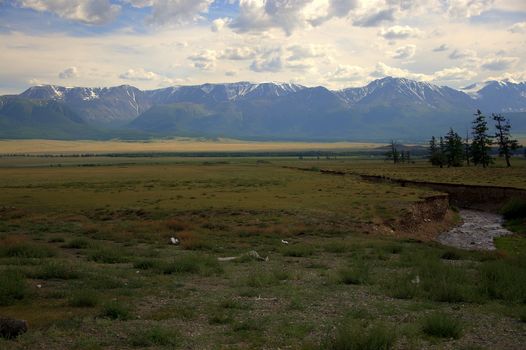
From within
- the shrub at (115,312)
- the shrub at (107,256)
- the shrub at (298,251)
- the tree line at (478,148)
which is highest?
the tree line at (478,148)

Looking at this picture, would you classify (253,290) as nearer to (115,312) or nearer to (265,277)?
(265,277)

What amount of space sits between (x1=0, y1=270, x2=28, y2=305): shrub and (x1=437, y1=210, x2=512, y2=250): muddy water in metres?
27.6

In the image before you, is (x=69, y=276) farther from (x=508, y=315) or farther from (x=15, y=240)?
(x=508, y=315)

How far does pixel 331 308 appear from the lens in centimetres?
1553

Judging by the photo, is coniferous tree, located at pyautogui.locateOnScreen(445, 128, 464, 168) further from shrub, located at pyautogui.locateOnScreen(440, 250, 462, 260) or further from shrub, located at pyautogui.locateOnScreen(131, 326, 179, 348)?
shrub, located at pyautogui.locateOnScreen(131, 326, 179, 348)

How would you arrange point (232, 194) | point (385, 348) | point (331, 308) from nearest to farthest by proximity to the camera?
1. point (385, 348)
2. point (331, 308)
3. point (232, 194)

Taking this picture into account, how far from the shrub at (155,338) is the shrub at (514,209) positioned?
43.1 metres

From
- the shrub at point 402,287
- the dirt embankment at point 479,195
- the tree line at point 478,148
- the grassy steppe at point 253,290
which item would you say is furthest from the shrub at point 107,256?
the tree line at point 478,148

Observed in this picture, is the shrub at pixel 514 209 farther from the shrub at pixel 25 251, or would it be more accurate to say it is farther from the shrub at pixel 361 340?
the shrub at pixel 361 340

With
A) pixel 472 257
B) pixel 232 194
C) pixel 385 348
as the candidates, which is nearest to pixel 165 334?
pixel 385 348

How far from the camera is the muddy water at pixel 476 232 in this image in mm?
37156

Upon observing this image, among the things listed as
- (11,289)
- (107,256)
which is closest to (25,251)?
(107,256)

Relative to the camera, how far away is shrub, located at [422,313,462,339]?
12.7m

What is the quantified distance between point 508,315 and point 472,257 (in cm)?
1113
